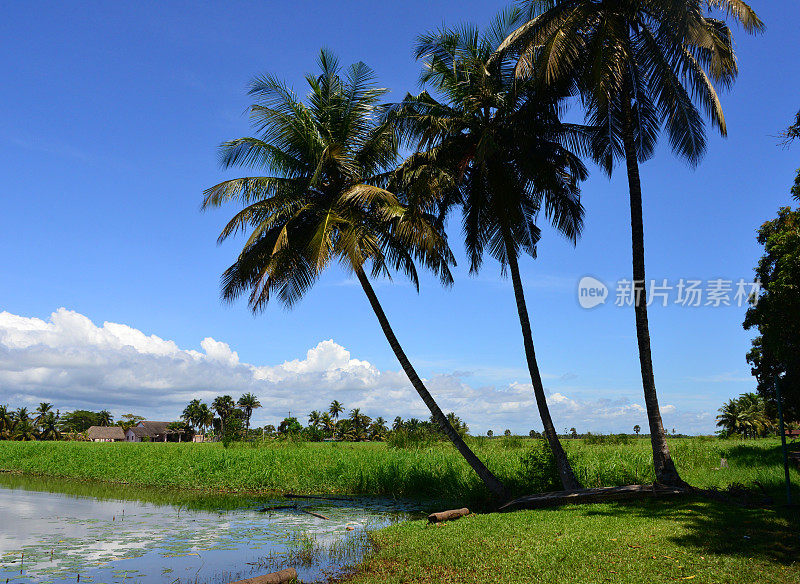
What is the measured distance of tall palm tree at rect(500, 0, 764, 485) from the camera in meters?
13.8

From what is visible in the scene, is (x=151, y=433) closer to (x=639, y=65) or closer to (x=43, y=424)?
(x=43, y=424)

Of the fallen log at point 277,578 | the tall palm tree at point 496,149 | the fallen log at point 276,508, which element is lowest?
the fallen log at point 276,508

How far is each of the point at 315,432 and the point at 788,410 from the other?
63.2 metres

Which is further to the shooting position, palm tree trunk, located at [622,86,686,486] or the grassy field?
palm tree trunk, located at [622,86,686,486]

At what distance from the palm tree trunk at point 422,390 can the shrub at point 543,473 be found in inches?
46.5

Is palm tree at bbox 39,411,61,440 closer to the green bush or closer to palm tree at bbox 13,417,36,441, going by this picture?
palm tree at bbox 13,417,36,441

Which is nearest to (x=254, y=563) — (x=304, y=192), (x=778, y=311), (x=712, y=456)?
(x=304, y=192)

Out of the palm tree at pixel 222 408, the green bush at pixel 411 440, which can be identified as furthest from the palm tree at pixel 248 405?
the green bush at pixel 411 440

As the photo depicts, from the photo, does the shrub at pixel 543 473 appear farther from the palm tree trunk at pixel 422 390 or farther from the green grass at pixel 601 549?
the green grass at pixel 601 549

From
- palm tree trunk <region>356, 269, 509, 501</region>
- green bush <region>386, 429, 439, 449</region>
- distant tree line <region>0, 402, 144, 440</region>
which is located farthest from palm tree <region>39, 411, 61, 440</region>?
palm tree trunk <region>356, 269, 509, 501</region>

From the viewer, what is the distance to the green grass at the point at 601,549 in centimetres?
741

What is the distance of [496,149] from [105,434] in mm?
96620

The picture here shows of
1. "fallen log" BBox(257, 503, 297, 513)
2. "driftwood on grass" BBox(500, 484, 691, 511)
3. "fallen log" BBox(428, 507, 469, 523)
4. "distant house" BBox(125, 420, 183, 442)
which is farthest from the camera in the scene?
"distant house" BBox(125, 420, 183, 442)

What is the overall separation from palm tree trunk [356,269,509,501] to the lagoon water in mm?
2295
